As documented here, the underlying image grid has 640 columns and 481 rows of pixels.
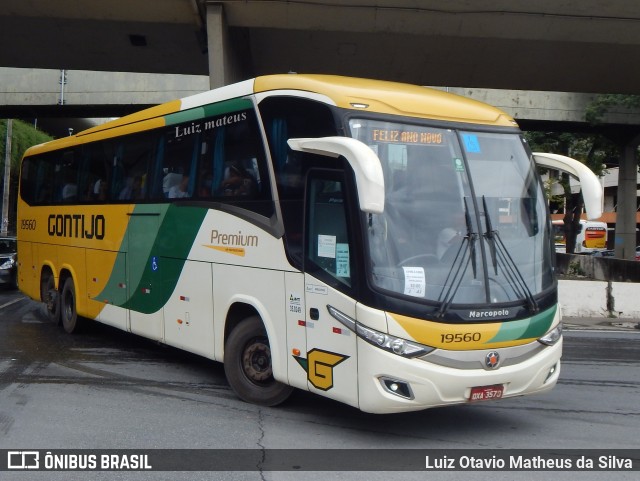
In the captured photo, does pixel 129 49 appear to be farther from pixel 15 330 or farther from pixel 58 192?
pixel 15 330

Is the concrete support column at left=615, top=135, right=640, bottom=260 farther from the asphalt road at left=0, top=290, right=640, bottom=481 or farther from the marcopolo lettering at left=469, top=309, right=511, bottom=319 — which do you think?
the marcopolo lettering at left=469, top=309, right=511, bottom=319

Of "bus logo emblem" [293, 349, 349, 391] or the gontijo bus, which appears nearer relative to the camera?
the gontijo bus

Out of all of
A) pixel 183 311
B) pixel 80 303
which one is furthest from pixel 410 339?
pixel 80 303

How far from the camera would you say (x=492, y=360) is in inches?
242

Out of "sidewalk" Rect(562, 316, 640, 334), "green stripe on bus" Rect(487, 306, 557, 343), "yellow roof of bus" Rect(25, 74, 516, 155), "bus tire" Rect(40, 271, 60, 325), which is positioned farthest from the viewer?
"sidewalk" Rect(562, 316, 640, 334)

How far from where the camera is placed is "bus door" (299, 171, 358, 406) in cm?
620

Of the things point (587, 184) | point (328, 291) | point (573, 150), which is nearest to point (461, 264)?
point (328, 291)

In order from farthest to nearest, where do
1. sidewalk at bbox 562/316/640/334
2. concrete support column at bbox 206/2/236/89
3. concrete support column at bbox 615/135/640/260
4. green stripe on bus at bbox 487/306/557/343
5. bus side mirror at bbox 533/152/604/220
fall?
concrete support column at bbox 615/135/640/260
concrete support column at bbox 206/2/236/89
sidewalk at bbox 562/316/640/334
bus side mirror at bbox 533/152/604/220
green stripe on bus at bbox 487/306/557/343

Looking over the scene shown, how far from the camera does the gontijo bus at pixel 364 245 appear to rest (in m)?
5.97

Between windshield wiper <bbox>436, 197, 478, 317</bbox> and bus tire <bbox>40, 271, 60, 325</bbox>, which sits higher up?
windshield wiper <bbox>436, 197, 478, 317</bbox>

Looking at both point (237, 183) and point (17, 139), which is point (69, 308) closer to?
point (237, 183)

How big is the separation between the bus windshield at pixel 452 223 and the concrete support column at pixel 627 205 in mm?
26120

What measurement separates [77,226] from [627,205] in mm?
25384

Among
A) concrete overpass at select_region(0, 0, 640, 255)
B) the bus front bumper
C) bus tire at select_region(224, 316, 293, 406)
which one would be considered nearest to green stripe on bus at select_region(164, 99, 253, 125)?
bus tire at select_region(224, 316, 293, 406)
